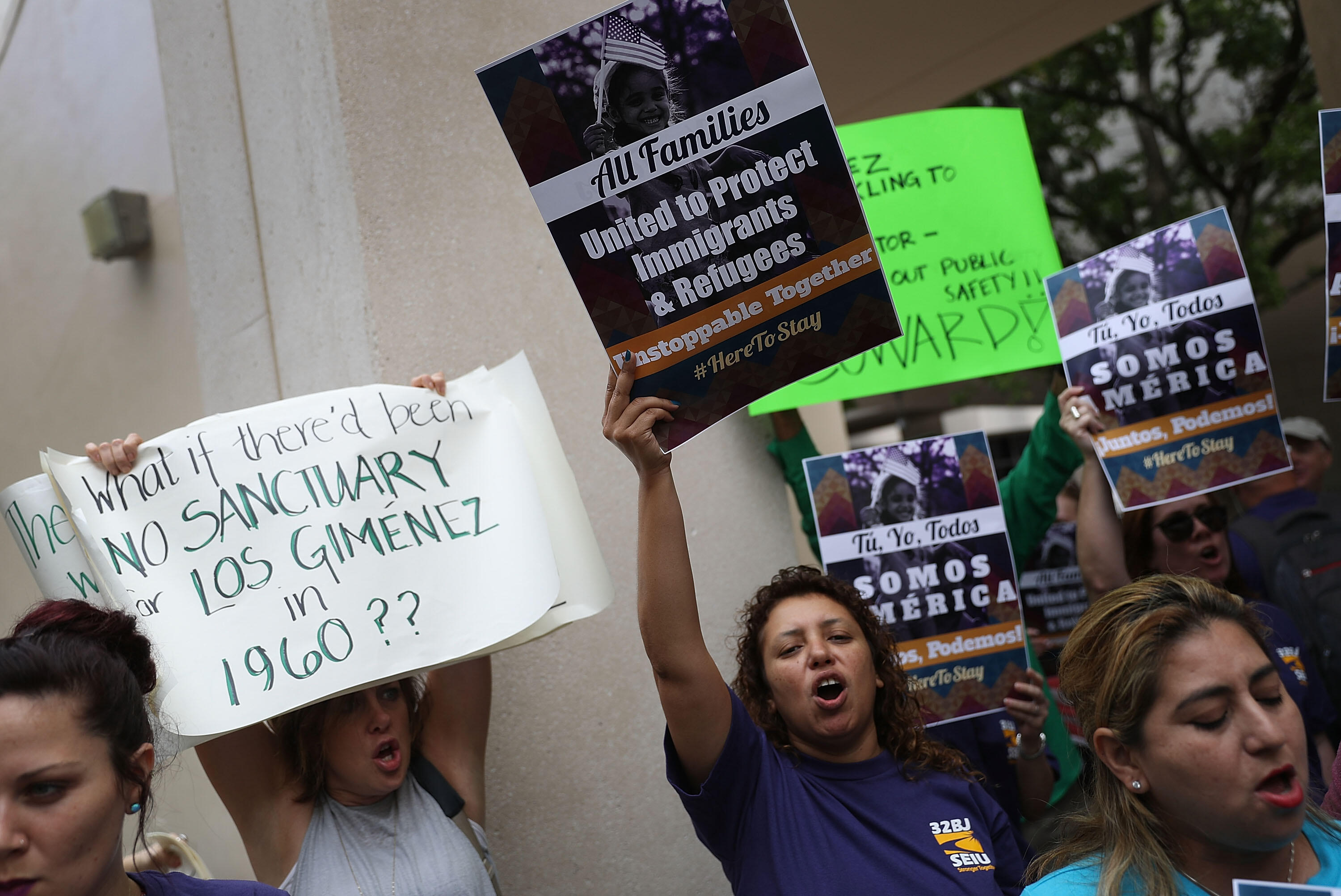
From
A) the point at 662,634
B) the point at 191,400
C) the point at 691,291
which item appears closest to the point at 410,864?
the point at 662,634

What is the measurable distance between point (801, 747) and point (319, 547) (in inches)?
43.2

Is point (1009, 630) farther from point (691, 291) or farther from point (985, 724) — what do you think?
point (691, 291)

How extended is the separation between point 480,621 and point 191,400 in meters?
2.03

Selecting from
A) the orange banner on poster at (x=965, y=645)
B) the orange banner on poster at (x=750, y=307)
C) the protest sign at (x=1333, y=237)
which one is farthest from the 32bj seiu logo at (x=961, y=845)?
the protest sign at (x=1333, y=237)

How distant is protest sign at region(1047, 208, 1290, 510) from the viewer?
2.91 meters

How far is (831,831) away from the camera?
2.14m

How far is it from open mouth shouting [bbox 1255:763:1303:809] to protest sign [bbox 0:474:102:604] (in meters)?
2.16

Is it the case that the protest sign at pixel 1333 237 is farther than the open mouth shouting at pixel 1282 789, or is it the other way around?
the protest sign at pixel 1333 237

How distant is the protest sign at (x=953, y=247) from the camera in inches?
132

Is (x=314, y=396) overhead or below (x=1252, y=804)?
overhead

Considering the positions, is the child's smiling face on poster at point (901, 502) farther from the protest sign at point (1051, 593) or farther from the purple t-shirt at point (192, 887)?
the purple t-shirt at point (192, 887)

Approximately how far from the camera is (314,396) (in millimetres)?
2459

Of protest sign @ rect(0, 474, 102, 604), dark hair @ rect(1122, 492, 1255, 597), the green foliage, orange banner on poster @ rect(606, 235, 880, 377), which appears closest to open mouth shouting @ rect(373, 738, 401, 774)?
protest sign @ rect(0, 474, 102, 604)

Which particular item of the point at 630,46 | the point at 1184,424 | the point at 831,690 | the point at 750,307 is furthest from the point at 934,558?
the point at 630,46
